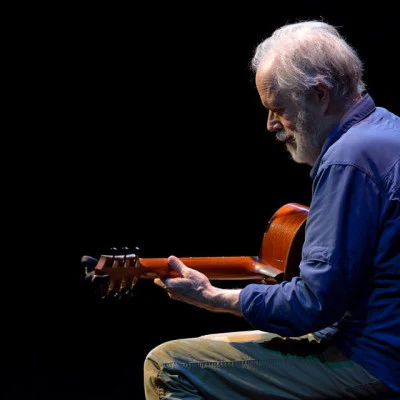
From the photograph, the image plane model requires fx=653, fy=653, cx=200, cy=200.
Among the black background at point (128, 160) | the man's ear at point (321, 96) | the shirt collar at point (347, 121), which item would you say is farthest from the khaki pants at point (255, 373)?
the black background at point (128, 160)

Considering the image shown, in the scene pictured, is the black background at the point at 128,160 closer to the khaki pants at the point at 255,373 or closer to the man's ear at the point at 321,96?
the khaki pants at the point at 255,373

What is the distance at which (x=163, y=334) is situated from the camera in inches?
139

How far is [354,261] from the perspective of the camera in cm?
151

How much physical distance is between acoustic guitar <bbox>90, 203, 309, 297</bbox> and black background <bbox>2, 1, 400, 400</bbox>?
3.32 ft

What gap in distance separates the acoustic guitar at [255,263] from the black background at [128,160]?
3.32ft

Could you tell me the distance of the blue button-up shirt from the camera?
1.51 meters

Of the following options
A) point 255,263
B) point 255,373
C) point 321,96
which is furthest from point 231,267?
point 321,96

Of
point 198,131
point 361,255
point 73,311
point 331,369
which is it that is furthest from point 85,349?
point 361,255

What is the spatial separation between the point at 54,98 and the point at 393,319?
2038 mm

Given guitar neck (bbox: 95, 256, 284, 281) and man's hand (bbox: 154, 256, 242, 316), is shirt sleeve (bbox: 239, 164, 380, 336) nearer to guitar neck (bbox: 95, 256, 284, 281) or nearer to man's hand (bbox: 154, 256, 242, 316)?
man's hand (bbox: 154, 256, 242, 316)

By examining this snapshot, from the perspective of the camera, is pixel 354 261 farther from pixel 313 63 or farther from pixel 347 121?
pixel 313 63

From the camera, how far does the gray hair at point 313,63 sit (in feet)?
5.57

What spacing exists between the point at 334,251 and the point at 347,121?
0.38 metres

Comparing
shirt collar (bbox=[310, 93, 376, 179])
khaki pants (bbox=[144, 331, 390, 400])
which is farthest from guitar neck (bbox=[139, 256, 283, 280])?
shirt collar (bbox=[310, 93, 376, 179])
